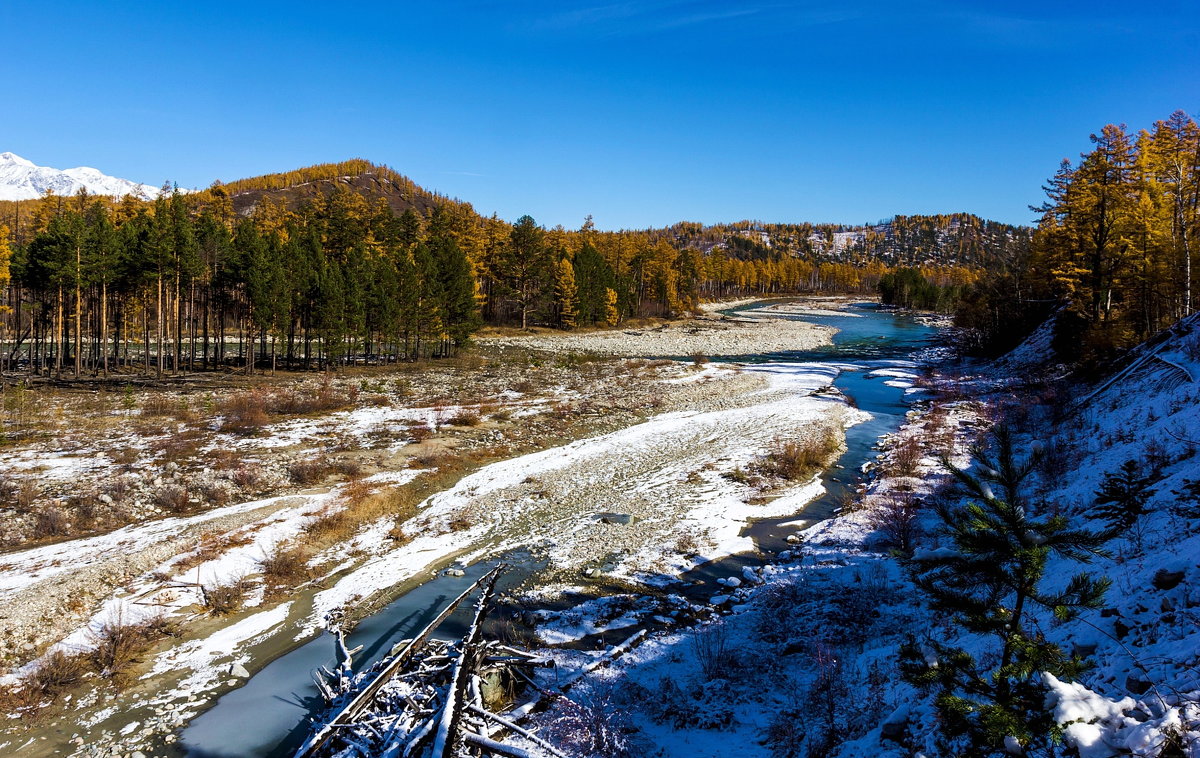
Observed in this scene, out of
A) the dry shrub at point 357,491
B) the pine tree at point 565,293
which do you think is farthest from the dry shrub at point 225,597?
the pine tree at point 565,293

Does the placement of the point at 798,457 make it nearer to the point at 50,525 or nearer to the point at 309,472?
the point at 309,472

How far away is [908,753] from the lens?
561 centimetres

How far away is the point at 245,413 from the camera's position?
1049 inches

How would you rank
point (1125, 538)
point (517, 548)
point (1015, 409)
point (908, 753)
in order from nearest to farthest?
point (908, 753), point (1125, 538), point (517, 548), point (1015, 409)

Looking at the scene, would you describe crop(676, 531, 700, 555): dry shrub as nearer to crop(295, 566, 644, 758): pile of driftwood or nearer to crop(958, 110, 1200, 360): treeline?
crop(295, 566, 644, 758): pile of driftwood

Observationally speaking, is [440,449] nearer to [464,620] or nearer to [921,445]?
[464,620]

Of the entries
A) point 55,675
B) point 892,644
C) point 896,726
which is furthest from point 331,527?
point 896,726

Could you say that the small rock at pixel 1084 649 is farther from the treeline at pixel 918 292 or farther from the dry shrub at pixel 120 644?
the treeline at pixel 918 292

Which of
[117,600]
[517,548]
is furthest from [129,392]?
[517,548]

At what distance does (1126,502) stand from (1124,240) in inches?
1061

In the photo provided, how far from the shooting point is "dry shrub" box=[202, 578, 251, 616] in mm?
11867

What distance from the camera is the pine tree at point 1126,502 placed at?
8.66 meters

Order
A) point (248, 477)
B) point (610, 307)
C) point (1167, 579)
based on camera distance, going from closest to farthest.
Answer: point (1167, 579) → point (248, 477) → point (610, 307)

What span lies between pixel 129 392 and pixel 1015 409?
44847 mm
